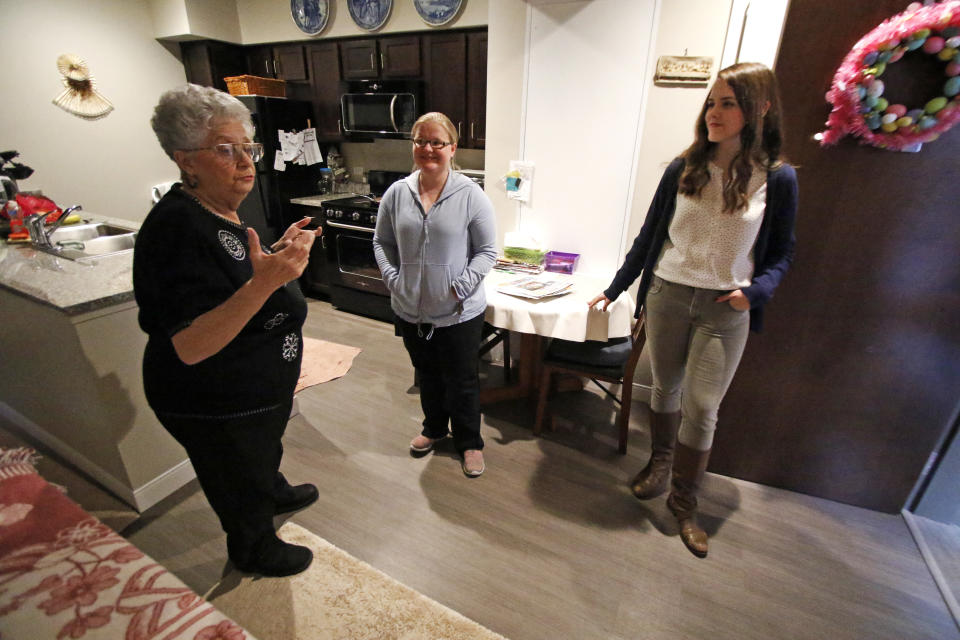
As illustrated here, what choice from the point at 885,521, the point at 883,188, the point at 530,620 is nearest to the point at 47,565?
the point at 530,620

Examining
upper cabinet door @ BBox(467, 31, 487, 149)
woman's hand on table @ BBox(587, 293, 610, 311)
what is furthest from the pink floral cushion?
upper cabinet door @ BBox(467, 31, 487, 149)

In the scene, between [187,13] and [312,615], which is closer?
[312,615]

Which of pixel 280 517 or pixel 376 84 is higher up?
pixel 376 84

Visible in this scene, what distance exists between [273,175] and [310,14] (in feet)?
4.38

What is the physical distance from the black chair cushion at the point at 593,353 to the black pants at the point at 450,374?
445 millimetres

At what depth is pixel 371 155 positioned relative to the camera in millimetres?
4125

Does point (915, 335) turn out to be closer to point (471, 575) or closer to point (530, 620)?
point (530, 620)

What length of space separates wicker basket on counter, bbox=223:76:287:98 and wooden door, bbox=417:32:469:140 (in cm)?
140

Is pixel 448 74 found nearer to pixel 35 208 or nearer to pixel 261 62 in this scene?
pixel 261 62

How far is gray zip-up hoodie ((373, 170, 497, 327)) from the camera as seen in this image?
162 cm

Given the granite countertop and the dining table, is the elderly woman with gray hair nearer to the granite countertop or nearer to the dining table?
the granite countertop

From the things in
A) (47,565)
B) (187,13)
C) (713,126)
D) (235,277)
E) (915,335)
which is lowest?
(47,565)

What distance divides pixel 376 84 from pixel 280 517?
3.04m

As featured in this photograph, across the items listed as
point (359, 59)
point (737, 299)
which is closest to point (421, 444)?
point (737, 299)
